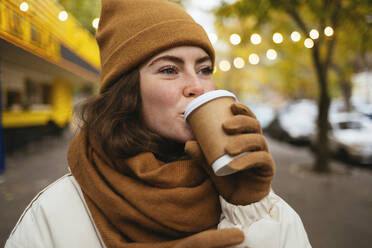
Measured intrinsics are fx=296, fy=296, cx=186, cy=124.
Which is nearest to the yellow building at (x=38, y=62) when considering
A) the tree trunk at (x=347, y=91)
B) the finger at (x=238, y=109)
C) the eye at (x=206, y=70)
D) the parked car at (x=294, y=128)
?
the eye at (x=206, y=70)

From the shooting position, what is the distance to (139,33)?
1600mm

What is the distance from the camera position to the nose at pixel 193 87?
1.47 meters

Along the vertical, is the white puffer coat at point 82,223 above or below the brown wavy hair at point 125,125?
below

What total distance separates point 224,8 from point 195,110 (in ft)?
20.6

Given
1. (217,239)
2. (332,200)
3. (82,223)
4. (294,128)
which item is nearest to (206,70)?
(217,239)

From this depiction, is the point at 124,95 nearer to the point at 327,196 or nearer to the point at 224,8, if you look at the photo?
the point at 224,8

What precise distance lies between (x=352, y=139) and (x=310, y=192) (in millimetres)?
4692

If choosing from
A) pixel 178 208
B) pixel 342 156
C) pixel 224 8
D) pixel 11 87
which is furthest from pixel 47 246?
pixel 11 87

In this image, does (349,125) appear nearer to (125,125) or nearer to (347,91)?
(347,91)

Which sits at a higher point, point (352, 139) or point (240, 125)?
point (240, 125)

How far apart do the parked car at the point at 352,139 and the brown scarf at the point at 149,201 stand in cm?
1080

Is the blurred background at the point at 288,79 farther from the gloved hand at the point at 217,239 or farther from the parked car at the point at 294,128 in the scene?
the gloved hand at the point at 217,239

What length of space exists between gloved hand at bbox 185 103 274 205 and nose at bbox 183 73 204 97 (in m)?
0.34

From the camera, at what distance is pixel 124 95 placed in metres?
1.62
